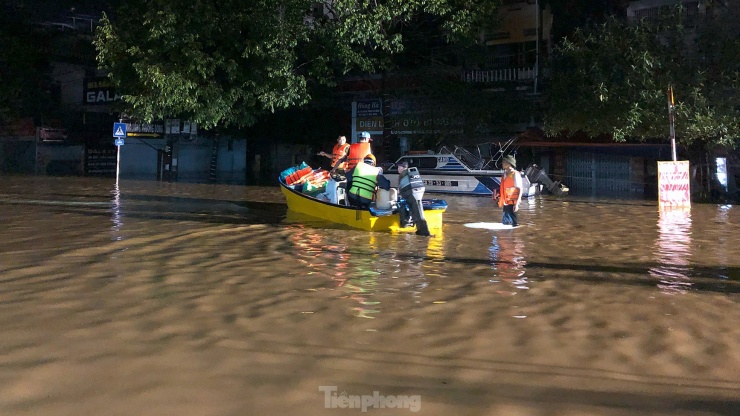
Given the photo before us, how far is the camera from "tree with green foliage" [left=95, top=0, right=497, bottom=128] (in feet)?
69.2

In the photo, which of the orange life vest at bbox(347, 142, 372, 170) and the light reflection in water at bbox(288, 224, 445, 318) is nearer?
the light reflection in water at bbox(288, 224, 445, 318)

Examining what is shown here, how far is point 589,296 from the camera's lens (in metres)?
7.57

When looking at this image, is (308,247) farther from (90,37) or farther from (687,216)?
(90,37)

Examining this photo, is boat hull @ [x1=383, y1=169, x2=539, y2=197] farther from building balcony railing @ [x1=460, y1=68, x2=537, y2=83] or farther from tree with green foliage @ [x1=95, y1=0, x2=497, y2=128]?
building balcony railing @ [x1=460, y1=68, x2=537, y2=83]

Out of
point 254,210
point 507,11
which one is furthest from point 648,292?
point 507,11

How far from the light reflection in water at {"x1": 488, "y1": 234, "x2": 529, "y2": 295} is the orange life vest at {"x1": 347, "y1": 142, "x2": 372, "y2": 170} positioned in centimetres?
343

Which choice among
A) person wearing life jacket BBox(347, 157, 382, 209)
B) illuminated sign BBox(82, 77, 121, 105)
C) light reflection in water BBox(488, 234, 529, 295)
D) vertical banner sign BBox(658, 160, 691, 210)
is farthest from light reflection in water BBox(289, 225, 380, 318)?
illuminated sign BBox(82, 77, 121, 105)

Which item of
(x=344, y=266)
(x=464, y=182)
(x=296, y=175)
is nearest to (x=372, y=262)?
(x=344, y=266)

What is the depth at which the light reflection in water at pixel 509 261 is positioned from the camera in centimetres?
826

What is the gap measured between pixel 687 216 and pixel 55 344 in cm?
1522

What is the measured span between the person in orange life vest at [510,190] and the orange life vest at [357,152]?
290cm

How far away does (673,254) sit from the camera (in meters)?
10.5

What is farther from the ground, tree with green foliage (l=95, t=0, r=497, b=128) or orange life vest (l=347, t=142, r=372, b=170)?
tree with green foliage (l=95, t=0, r=497, b=128)

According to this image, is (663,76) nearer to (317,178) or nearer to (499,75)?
(499,75)
